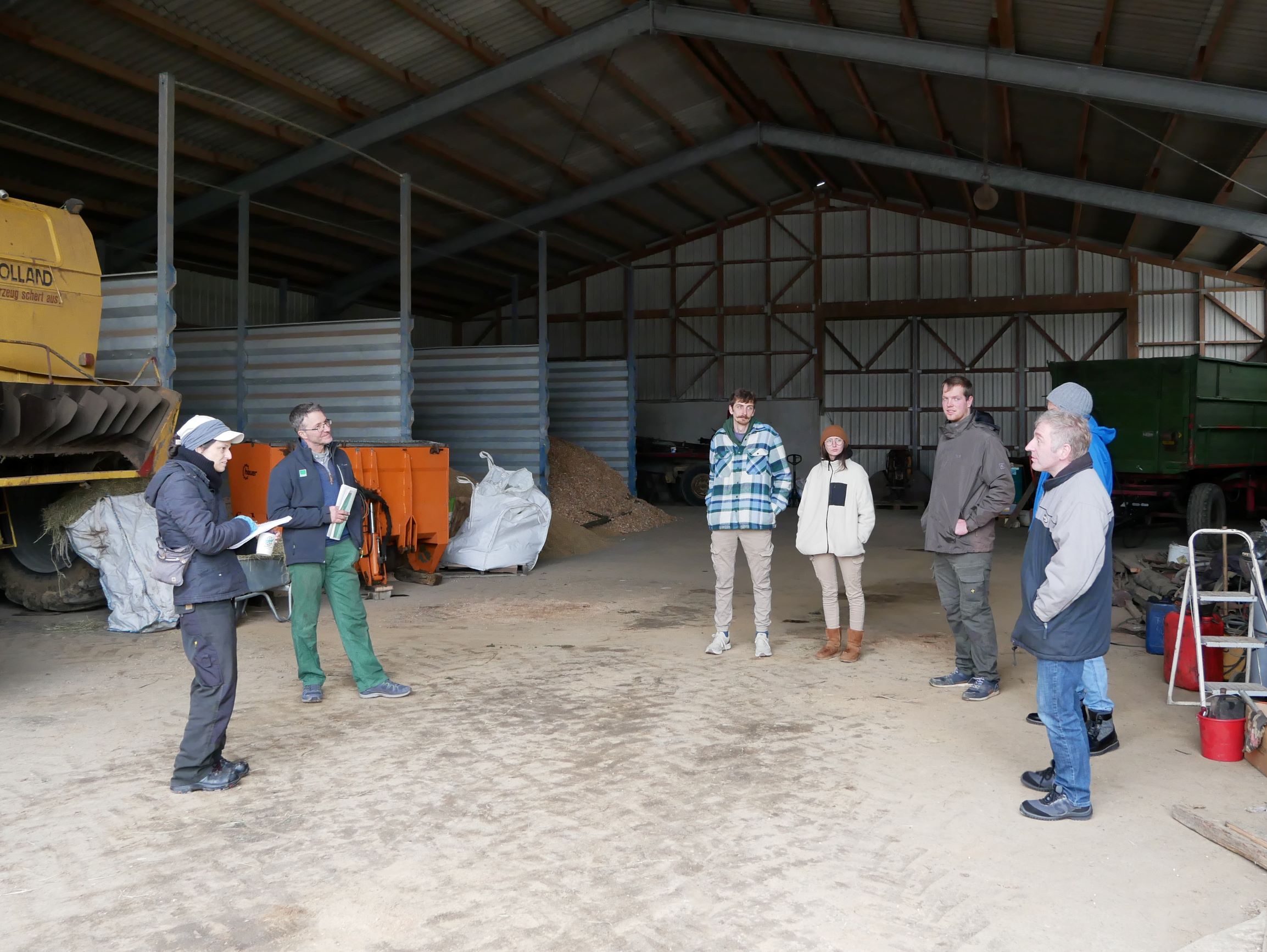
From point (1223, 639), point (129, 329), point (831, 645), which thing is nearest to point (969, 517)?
point (1223, 639)

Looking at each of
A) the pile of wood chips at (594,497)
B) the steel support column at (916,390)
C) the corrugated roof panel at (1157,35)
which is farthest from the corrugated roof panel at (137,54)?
the steel support column at (916,390)

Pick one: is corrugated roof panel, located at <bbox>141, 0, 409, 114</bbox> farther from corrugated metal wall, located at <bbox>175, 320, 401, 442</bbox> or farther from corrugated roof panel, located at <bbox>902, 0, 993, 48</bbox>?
corrugated roof panel, located at <bbox>902, 0, 993, 48</bbox>

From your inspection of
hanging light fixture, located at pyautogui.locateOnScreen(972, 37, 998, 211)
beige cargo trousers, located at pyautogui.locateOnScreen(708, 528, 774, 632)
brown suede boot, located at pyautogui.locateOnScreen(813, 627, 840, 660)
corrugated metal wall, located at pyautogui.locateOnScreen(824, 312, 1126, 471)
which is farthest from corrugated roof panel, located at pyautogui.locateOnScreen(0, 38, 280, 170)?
corrugated metal wall, located at pyautogui.locateOnScreen(824, 312, 1126, 471)

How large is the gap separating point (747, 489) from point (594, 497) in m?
9.39

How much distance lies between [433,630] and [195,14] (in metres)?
6.88

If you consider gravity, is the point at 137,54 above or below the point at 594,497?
above

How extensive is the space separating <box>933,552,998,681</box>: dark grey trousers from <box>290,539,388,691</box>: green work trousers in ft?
9.89

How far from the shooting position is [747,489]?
5887 millimetres

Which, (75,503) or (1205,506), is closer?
(75,503)

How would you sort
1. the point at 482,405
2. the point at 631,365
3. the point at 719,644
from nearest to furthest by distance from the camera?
the point at 719,644 < the point at 482,405 < the point at 631,365

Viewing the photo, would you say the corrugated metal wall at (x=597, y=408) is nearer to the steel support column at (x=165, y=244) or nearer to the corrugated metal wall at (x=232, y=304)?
the corrugated metal wall at (x=232, y=304)

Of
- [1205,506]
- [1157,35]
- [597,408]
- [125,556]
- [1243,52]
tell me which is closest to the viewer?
[125,556]

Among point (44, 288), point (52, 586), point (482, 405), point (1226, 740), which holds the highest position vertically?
point (44, 288)

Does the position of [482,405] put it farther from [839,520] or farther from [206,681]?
[206,681]
